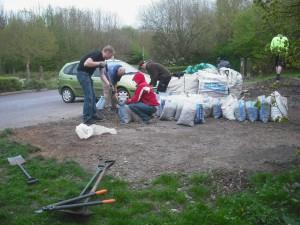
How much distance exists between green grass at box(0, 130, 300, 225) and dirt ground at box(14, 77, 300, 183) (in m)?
0.46

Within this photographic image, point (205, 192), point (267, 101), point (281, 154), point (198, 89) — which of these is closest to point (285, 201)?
point (205, 192)

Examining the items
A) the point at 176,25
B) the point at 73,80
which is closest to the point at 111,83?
the point at 73,80

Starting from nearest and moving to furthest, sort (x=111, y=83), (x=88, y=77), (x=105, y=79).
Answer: (x=88, y=77) < (x=105, y=79) < (x=111, y=83)

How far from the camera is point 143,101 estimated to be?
10352 mm

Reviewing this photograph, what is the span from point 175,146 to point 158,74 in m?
5.78

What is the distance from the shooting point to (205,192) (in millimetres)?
5605

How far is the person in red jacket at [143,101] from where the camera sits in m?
10.1

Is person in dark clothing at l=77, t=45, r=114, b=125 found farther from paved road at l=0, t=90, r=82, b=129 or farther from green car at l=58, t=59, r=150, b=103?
green car at l=58, t=59, r=150, b=103

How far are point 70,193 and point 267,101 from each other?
A: 6.03 metres

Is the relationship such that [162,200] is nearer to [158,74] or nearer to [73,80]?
[158,74]

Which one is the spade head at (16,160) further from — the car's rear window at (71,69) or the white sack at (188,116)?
the car's rear window at (71,69)

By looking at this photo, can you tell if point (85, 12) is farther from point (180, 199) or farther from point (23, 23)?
point (180, 199)

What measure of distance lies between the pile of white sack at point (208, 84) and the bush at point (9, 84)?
1568 cm

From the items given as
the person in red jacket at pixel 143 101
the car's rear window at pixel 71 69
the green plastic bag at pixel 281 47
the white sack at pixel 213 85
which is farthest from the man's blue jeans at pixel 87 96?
the car's rear window at pixel 71 69
